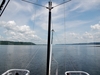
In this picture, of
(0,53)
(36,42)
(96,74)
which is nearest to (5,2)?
(36,42)

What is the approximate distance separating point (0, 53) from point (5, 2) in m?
21.4

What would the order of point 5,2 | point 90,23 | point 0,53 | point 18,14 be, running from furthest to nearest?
point 0,53 < point 90,23 < point 18,14 < point 5,2

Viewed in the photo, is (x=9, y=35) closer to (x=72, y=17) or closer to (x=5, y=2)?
(x=5, y=2)

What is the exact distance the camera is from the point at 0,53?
2070 centimetres

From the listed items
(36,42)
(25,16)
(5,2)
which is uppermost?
(25,16)

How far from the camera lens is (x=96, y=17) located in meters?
17.4

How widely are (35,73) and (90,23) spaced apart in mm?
12109

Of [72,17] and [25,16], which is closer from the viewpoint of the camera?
[25,16]

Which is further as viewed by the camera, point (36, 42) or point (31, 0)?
point (36, 42)

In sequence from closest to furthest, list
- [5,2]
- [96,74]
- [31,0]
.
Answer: [5,2] < [31,0] < [96,74]

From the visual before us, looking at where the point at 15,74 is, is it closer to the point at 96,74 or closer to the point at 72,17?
the point at 72,17

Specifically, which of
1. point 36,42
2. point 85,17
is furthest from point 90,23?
point 36,42

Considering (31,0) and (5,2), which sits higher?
(31,0)

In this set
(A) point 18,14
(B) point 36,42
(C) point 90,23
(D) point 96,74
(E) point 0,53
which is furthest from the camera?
(E) point 0,53
